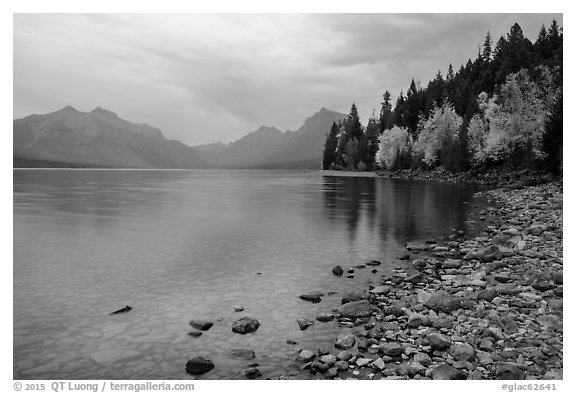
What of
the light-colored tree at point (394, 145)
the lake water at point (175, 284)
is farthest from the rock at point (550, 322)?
the light-colored tree at point (394, 145)

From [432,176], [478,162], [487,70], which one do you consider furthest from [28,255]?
[487,70]

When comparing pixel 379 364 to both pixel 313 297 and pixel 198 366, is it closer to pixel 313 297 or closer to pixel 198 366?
pixel 198 366

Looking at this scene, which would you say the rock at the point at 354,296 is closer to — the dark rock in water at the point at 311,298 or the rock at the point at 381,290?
the rock at the point at 381,290

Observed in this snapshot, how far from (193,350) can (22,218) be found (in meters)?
30.5

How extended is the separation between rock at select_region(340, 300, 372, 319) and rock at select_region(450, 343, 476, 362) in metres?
3.06

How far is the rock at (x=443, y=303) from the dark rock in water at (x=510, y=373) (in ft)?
11.4

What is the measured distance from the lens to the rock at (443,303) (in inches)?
481

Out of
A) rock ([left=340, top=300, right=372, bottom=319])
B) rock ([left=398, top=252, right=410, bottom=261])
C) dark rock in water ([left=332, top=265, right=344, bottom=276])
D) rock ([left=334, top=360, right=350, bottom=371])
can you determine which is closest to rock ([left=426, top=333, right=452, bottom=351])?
rock ([left=334, top=360, right=350, bottom=371])

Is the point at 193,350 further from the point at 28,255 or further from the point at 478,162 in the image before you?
the point at 478,162

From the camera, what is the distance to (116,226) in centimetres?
3016

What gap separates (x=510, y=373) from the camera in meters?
8.57

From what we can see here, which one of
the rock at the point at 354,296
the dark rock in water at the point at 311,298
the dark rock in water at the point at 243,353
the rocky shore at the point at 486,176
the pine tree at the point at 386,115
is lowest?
the dark rock in water at the point at 243,353

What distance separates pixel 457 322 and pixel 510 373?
109 inches

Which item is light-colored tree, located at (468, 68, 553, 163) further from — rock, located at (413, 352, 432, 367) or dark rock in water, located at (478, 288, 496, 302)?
rock, located at (413, 352, 432, 367)
